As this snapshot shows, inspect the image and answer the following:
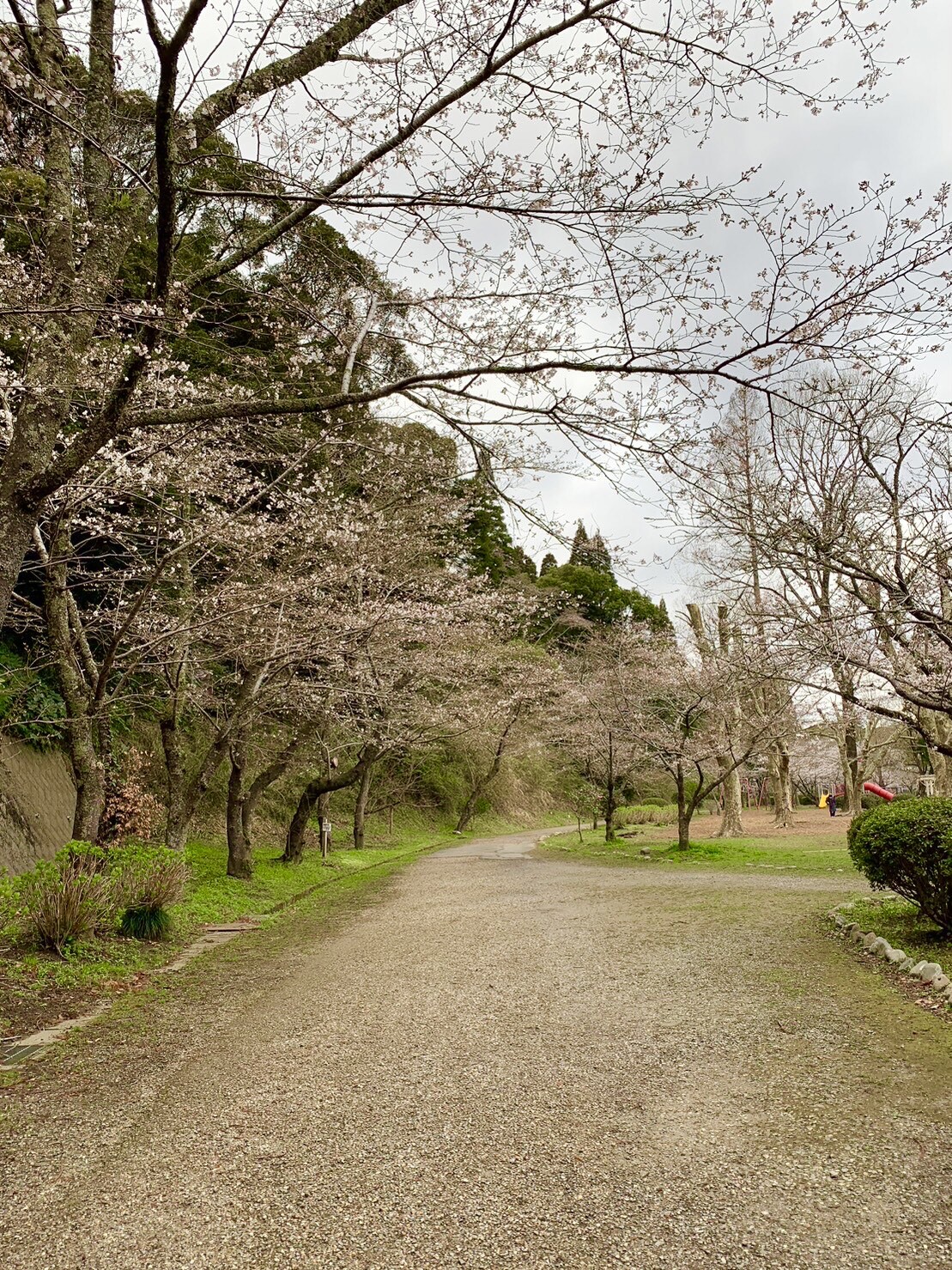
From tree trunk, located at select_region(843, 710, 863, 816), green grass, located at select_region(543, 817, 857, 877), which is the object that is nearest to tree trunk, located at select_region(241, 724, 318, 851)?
green grass, located at select_region(543, 817, 857, 877)

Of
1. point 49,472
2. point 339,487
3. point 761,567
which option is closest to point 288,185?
point 49,472

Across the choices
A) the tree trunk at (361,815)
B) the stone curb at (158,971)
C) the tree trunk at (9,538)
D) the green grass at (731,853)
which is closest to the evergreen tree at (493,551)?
the tree trunk at (361,815)

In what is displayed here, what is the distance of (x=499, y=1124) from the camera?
3.01 metres

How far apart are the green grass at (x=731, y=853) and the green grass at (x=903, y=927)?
373cm

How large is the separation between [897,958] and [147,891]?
6.33 m

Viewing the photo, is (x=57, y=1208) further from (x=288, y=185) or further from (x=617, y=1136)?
(x=288, y=185)

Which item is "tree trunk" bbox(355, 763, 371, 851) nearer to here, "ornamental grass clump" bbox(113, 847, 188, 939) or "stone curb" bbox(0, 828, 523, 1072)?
"stone curb" bbox(0, 828, 523, 1072)

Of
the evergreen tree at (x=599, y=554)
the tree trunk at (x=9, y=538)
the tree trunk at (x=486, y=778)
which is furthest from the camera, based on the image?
the tree trunk at (x=486, y=778)

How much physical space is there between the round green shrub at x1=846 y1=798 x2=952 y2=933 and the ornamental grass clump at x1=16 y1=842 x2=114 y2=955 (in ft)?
21.0

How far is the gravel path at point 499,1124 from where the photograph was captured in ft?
7.45

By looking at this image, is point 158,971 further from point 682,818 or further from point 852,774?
point 852,774

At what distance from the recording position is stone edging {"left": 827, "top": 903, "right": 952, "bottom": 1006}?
15.2 ft

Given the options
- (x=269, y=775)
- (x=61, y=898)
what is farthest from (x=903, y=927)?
(x=269, y=775)

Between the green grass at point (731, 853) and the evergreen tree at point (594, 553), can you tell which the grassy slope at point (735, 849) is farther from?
the evergreen tree at point (594, 553)
